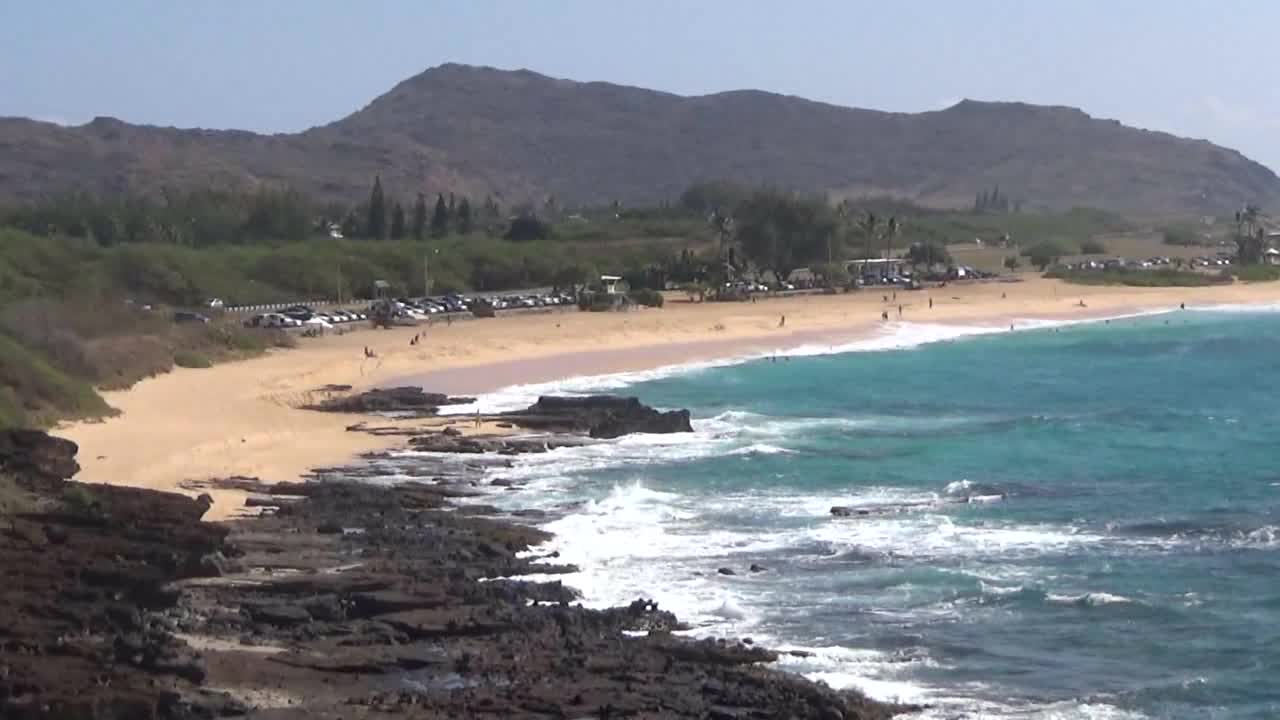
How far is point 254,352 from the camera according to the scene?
56.9 meters

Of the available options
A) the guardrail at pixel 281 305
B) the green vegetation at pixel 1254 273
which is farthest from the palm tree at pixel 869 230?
Result: the guardrail at pixel 281 305

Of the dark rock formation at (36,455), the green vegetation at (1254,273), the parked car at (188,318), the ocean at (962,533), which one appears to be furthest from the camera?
the green vegetation at (1254,273)

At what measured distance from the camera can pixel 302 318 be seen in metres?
68.0

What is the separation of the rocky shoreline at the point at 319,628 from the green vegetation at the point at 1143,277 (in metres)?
79.9

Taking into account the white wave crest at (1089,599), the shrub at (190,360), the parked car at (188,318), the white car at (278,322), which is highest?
the parked car at (188,318)

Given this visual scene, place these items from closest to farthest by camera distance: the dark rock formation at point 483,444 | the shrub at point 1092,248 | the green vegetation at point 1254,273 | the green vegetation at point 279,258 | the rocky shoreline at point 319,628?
the rocky shoreline at point 319,628, the dark rock formation at point 483,444, the green vegetation at point 279,258, the green vegetation at point 1254,273, the shrub at point 1092,248

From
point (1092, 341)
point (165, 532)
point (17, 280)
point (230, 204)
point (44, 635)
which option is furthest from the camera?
point (230, 204)

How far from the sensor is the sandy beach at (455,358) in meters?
34.8

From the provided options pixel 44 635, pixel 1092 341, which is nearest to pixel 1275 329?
pixel 1092 341

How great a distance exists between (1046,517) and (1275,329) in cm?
5199

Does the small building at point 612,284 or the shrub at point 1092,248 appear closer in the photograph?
the small building at point 612,284

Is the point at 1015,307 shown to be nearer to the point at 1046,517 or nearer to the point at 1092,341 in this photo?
the point at 1092,341

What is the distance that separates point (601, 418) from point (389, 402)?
6240 millimetres

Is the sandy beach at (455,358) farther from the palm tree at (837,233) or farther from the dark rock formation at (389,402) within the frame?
the palm tree at (837,233)
